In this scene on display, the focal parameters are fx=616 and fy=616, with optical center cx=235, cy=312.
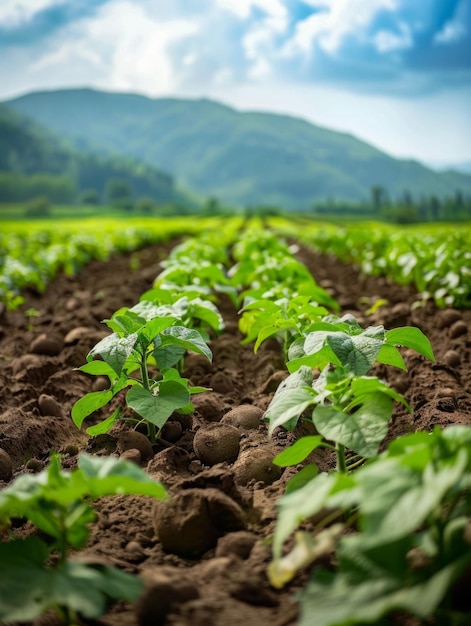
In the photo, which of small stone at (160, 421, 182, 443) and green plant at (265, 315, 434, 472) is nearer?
green plant at (265, 315, 434, 472)

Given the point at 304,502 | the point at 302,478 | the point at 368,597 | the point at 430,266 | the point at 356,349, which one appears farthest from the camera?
the point at 430,266

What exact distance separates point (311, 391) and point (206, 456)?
0.80m

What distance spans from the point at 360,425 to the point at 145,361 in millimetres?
1180

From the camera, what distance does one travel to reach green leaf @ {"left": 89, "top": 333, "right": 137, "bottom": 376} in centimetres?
249

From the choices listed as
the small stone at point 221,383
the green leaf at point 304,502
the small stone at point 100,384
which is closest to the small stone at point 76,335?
the small stone at point 100,384

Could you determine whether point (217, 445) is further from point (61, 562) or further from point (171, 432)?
point (61, 562)

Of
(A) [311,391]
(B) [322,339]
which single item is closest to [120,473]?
(A) [311,391]

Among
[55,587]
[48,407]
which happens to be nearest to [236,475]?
[55,587]

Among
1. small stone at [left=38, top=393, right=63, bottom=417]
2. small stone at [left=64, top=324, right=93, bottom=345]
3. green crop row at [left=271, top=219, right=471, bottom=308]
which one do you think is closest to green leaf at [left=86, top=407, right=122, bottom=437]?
small stone at [left=38, top=393, right=63, bottom=417]

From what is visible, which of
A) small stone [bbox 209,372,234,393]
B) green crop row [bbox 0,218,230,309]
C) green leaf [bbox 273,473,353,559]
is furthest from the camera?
green crop row [bbox 0,218,230,309]

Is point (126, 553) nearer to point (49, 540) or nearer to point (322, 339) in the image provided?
point (49, 540)

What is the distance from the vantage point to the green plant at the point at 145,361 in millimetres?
2607

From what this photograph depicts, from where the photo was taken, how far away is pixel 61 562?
160cm

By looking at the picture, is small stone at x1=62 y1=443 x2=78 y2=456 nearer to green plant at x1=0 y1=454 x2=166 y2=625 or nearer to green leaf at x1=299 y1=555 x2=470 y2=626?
green plant at x1=0 y1=454 x2=166 y2=625
